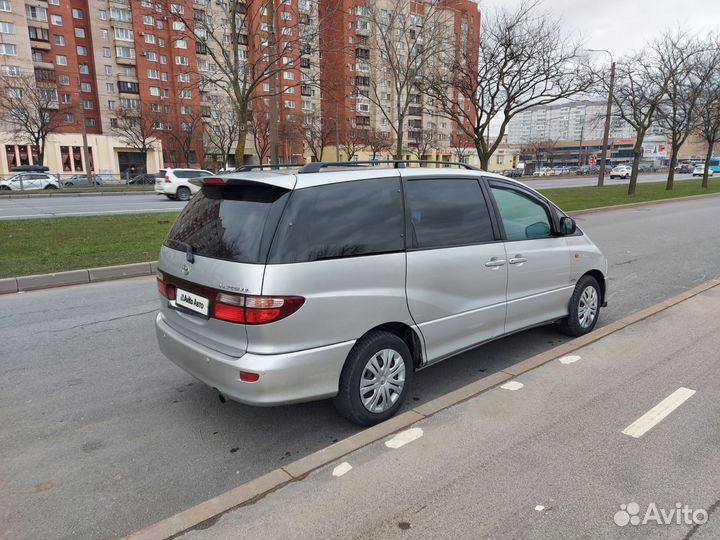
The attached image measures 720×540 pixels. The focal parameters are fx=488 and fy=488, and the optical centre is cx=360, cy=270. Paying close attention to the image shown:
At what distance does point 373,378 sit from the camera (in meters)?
3.23

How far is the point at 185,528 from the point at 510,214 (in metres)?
3.32

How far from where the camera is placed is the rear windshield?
2875 mm

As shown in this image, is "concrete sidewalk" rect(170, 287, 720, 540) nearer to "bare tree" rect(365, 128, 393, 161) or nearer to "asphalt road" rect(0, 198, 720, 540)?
"asphalt road" rect(0, 198, 720, 540)

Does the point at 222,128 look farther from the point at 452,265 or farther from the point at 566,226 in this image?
the point at 452,265

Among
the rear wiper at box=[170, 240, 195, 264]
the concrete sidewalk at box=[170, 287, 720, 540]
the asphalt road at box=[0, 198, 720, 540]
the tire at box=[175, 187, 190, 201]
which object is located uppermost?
the rear wiper at box=[170, 240, 195, 264]

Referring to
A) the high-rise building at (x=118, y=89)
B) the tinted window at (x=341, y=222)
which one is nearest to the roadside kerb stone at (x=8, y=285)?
the tinted window at (x=341, y=222)

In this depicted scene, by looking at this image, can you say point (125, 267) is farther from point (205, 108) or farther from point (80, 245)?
point (205, 108)

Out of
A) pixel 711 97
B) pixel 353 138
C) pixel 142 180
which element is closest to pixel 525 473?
pixel 711 97

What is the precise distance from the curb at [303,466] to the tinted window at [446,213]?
1092mm

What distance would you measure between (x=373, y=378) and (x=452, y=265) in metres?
1.02

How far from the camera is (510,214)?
13.8ft

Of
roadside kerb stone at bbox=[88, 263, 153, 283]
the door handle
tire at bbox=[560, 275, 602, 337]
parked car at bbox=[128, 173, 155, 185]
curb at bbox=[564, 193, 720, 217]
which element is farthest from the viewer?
parked car at bbox=[128, 173, 155, 185]

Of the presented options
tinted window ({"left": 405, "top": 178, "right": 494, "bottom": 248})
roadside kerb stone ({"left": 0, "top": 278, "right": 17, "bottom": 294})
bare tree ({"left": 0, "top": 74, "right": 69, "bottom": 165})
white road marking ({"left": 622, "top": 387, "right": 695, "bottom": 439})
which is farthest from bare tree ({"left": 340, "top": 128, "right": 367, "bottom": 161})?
white road marking ({"left": 622, "top": 387, "right": 695, "bottom": 439})

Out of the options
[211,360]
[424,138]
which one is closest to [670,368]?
[211,360]
